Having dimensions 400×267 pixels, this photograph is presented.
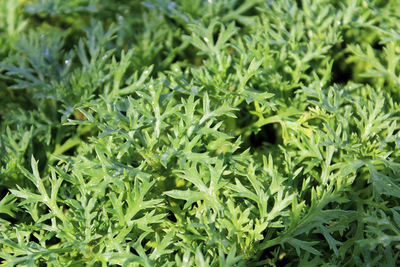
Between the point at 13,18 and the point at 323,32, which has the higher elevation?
the point at 323,32

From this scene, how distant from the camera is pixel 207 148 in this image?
1.68 meters

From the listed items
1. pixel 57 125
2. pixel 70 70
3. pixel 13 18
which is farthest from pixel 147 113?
pixel 13 18

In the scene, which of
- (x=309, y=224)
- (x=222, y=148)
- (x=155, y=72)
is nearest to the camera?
(x=309, y=224)

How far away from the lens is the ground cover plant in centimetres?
150

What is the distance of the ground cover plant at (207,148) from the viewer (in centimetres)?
150

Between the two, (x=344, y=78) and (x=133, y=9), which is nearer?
(x=344, y=78)

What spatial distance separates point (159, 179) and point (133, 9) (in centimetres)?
131

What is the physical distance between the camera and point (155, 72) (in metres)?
2.19

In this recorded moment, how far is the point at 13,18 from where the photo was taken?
8.08ft

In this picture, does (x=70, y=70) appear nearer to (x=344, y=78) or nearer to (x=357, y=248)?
(x=344, y=78)

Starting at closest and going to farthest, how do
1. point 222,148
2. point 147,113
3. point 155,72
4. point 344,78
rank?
point 147,113, point 222,148, point 155,72, point 344,78

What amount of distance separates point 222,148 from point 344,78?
3.13 feet

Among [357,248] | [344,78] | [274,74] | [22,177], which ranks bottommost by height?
[22,177]

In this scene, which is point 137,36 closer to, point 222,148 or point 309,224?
point 222,148
